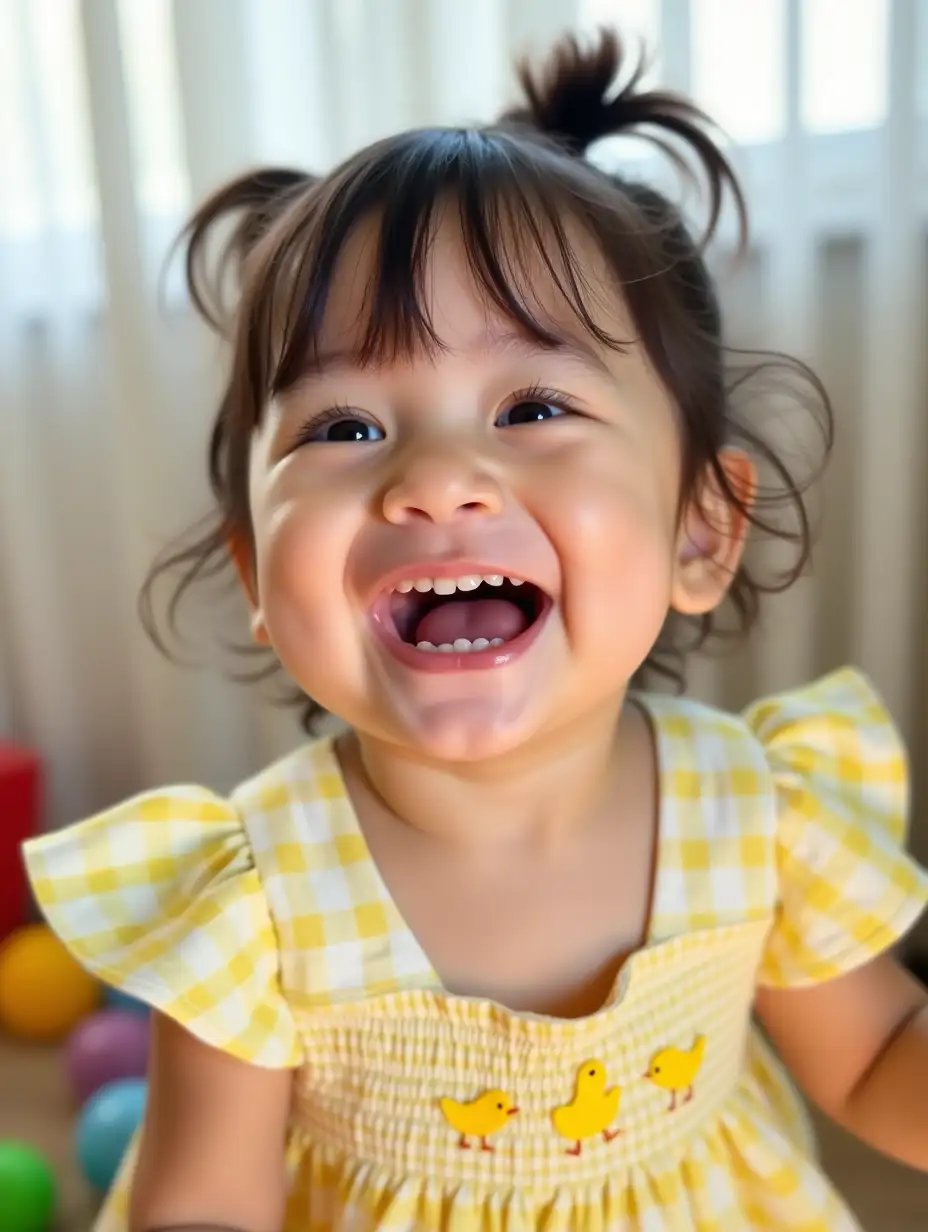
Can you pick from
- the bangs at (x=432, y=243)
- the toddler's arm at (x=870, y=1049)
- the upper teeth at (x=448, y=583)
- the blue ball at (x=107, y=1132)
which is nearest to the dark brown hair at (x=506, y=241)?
the bangs at (x=432, y=243)

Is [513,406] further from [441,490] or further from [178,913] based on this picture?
[178,913]

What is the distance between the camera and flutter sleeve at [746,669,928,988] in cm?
68

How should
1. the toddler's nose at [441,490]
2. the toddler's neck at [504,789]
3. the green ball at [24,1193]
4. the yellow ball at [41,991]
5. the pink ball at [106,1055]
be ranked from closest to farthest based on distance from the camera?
the toddler's nose at [441,490]
the toddler's neck at [504,789]
the green ball at [24,1193]
the pink ball at [106,1055]
the yellow ball at [41,991]

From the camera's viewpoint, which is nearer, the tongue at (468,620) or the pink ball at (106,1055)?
the tongue at (468,620)

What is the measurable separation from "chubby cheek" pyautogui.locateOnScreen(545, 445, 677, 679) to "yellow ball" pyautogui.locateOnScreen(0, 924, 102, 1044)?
2.47ft

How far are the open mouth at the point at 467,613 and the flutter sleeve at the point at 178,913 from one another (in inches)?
6.5

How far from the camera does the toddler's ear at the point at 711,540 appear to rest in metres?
0.68

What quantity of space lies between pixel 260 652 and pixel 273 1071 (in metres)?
0.59

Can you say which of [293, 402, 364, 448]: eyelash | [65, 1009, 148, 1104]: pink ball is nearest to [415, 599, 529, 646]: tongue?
[293, 402, 364, 448]: eyelash

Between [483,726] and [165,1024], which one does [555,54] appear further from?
[165,1024]

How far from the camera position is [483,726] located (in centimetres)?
55

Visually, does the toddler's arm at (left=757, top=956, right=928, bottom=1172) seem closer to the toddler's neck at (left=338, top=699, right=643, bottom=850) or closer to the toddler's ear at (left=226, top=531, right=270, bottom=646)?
the toddler's neck at (left=338, top=699, right=643, bottom=850)

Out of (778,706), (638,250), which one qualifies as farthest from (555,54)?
(778,706)

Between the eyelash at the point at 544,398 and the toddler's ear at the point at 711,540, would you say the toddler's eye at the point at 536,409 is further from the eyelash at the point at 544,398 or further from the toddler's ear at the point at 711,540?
the toddler's ear at the point at 711,540
